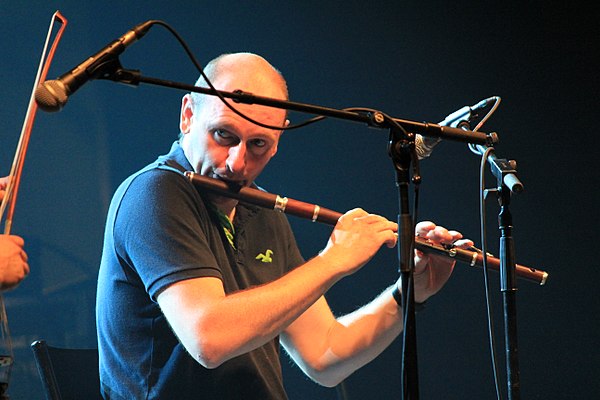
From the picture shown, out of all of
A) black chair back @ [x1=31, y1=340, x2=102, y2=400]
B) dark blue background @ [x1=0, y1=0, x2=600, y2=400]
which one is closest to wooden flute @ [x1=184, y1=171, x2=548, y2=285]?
black chair back @ [x1=31, y1=340, x2=102, y2=400]

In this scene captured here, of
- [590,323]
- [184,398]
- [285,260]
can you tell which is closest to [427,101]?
[590,323]

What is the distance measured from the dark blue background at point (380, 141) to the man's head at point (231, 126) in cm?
105

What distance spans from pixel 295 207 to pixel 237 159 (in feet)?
0.74

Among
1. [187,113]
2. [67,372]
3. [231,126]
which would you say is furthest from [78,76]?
[67,372]

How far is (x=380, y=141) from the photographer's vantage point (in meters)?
3.38

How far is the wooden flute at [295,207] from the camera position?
193cm

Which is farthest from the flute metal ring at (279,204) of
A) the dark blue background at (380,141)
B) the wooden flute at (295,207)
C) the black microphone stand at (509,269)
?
the dark blue background at (380,141)

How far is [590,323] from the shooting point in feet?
10.9

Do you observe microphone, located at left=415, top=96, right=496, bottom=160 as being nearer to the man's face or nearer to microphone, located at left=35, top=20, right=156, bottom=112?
the man's face

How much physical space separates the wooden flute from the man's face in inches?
1.3

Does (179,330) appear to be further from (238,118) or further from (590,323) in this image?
(590,323)

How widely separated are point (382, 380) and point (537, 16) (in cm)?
174

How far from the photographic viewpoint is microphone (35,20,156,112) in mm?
1171

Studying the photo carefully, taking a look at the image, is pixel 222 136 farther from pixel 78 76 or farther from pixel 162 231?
pixel 78 76
